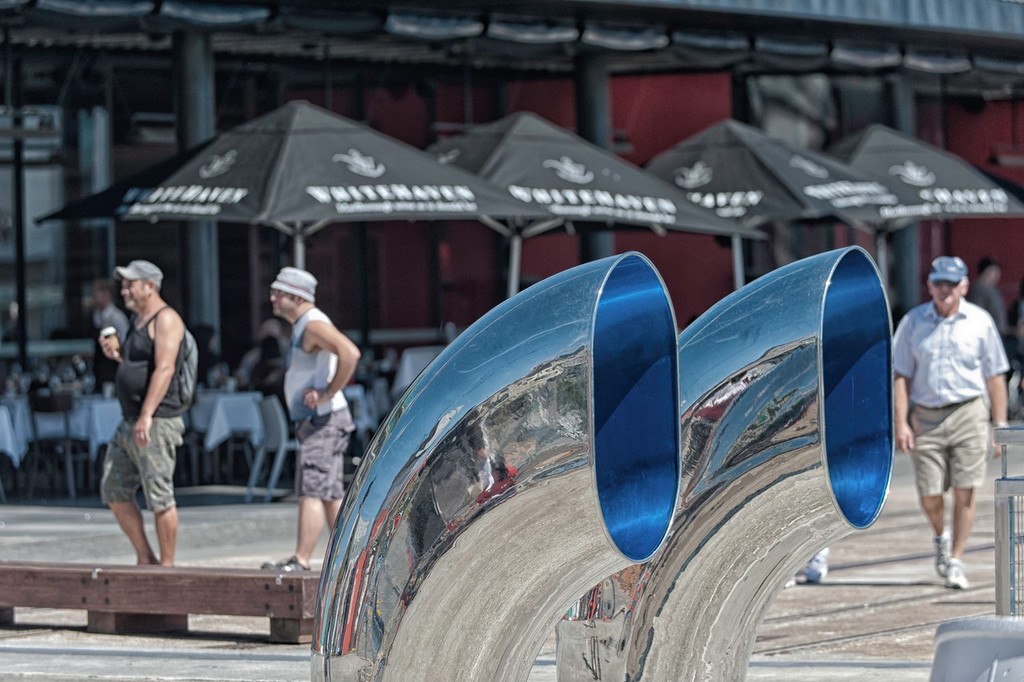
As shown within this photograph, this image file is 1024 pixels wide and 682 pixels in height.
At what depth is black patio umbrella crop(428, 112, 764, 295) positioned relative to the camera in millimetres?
16203

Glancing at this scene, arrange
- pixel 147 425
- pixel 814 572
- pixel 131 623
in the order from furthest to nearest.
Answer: pixel 814 572 < pixel 147 425 < pixel 131 623

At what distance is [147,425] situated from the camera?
399 inches

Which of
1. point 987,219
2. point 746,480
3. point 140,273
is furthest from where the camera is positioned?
point 987,219

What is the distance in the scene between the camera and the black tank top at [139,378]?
10336 mm

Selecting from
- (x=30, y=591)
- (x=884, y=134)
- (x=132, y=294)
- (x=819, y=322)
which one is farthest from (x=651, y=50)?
(x=819, y=322)

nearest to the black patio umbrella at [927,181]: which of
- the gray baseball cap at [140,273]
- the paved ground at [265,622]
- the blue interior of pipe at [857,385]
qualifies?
the paved ground at [265,622]

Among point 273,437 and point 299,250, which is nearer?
point 273,437

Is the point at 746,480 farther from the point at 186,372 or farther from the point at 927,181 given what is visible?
the point at 927,181

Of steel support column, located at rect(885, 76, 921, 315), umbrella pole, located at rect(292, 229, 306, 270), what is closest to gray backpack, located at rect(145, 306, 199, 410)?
umbrella pole, located at rect(292, 229, 306, 270)

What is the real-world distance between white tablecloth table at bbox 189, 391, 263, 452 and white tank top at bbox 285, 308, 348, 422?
5383mm

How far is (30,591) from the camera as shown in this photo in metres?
9.37

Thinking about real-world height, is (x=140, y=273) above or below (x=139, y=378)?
above

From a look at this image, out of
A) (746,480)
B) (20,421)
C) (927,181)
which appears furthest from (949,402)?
(927,181)

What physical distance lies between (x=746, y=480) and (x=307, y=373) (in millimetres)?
5612
